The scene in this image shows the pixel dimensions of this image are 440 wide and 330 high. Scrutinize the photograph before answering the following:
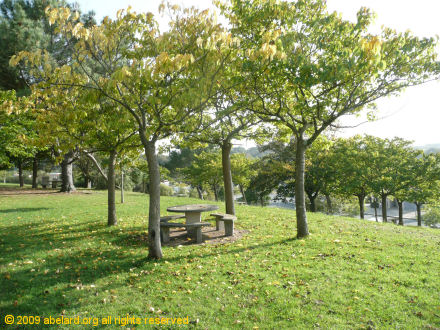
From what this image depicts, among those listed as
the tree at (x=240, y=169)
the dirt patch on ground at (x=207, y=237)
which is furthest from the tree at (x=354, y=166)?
the dirt patch on ground at (x=207, y=237)

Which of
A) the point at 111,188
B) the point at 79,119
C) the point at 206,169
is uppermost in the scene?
the point at 79,119

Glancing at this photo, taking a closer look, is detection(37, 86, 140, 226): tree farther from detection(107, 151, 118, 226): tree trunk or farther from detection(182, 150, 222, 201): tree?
detection(182, 150, 222, 201): tree

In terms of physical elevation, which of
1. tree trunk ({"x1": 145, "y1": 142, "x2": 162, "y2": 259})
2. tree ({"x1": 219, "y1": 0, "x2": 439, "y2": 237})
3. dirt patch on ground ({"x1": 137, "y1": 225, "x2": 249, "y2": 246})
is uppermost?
tree ({"x1": 219, "y1": 0, "x2": 439, "y2": 237})

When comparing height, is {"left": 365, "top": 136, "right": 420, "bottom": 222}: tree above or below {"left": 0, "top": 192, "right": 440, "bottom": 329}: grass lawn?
above

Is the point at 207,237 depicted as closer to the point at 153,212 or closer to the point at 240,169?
the point at 153,212

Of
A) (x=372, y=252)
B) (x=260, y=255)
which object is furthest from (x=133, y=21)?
(x=372, y=252)

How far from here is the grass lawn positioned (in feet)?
12.8

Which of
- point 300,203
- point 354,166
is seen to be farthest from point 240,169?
point 300,203

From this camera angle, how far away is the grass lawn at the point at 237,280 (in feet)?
12.8

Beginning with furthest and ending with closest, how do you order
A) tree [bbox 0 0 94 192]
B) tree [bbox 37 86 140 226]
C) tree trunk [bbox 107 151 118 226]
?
tree [bbox 0 0 94 192], tree trunk [bbox 107 151 118 226], tree [bbox 37 86 140 226]

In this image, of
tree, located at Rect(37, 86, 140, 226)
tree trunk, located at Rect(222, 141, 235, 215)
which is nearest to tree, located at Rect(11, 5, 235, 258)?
tree, located at Rect(37, 86, 140, 226)

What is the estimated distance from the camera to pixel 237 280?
5.00 meters

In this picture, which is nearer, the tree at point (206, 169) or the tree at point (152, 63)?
the tree at point (152, 63)

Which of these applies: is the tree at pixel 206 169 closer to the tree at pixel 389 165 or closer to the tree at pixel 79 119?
the tree at pixel 389 165
